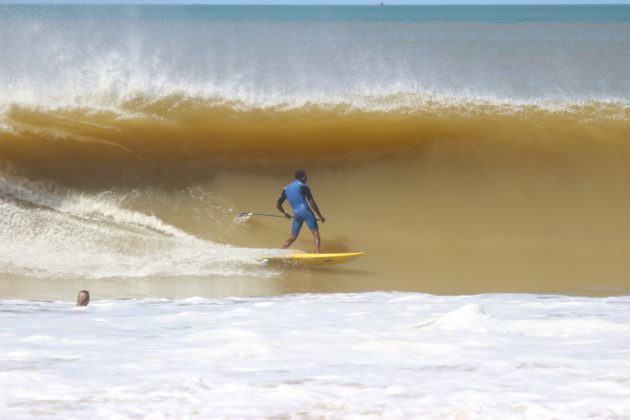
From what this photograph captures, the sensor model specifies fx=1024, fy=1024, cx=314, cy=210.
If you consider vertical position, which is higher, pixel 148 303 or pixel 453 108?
pixel 453 108

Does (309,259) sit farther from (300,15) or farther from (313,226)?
(300,15)

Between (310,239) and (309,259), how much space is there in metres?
1.23

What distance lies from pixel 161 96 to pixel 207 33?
91.2ft

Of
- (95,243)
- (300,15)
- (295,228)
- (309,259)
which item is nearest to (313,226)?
(295,228)

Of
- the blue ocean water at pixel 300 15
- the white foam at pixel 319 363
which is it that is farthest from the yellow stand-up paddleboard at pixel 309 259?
the blue ocean water at pixel 300 15

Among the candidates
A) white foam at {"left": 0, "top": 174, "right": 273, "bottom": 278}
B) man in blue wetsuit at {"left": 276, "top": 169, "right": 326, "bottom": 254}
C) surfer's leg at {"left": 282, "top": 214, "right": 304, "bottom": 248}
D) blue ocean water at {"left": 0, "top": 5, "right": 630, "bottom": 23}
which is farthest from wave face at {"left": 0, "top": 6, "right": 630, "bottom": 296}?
blue ocean water at {"left": 0, "top": 5, "right": 630, "bottom": 23}

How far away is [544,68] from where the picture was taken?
27484mm

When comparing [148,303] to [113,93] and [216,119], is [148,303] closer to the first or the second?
[216,119]

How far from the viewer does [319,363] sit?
5.81 m

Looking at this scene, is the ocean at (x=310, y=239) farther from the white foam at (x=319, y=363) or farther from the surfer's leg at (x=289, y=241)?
the surfer's leg at (x=289, y=241)

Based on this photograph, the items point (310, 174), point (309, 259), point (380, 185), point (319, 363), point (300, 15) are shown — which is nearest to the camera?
point (319, 363)

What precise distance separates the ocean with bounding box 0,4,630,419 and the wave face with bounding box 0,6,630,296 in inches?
1.8

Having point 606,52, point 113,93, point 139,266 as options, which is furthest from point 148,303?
point 606,52

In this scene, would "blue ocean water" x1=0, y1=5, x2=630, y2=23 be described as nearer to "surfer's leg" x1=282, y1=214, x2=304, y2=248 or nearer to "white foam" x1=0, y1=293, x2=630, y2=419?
"surfer's leg" x1=282, y1=214, x2=304, y2=248
